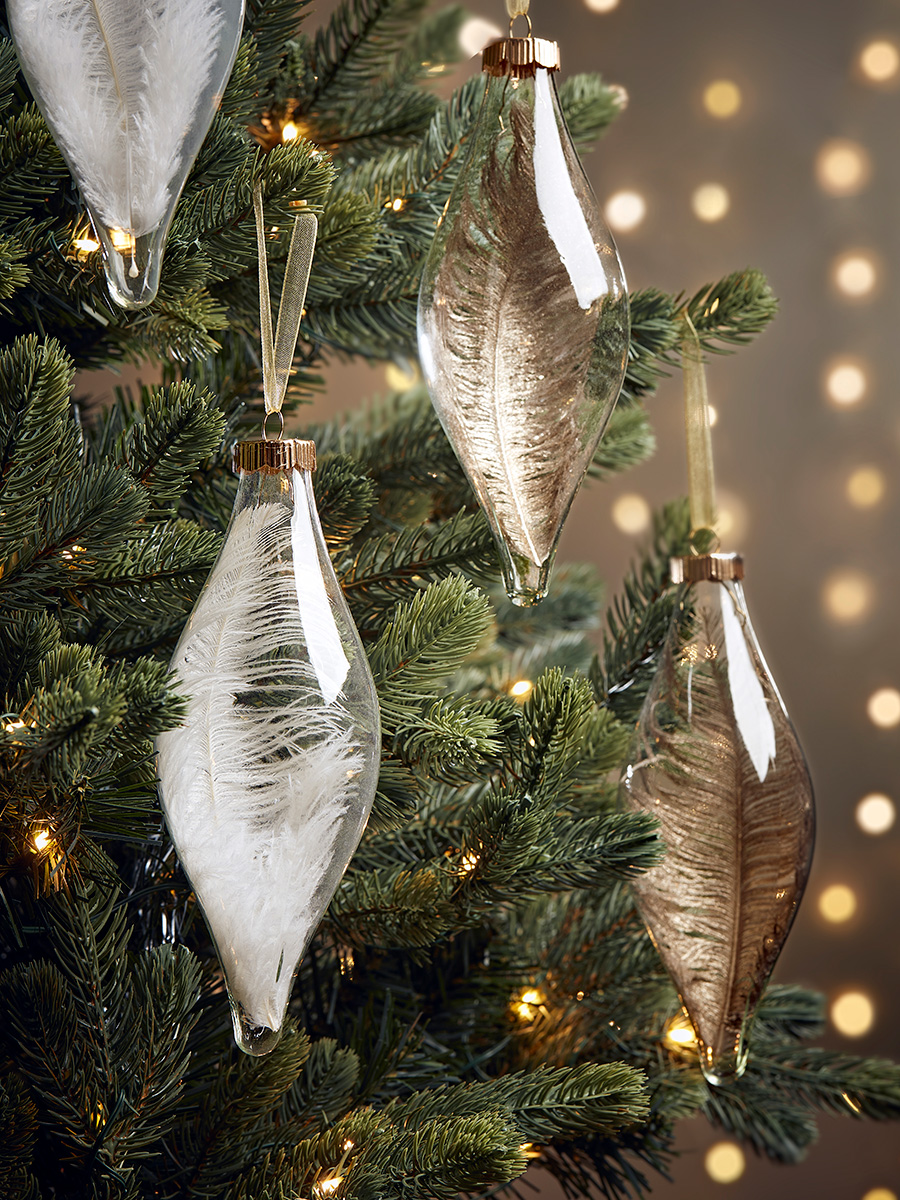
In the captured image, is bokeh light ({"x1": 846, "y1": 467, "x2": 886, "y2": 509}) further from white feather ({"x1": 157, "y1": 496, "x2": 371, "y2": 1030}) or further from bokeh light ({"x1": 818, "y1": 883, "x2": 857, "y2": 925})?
white feather ({"x1": 157, "y1": 496, "x2": 371, "y2": 1030})

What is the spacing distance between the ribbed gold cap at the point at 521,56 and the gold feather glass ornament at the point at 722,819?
27cm

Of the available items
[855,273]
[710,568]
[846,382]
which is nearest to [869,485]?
[846,382]

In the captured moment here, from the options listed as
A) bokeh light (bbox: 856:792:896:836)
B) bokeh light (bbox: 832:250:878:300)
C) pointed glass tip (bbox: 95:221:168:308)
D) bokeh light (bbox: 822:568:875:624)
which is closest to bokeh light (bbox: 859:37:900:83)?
bokeh light (bbox: 832:250:878:300)

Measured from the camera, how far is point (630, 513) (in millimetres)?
1205

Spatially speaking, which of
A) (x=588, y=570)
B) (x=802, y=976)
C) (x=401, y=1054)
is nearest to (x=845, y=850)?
(x=802, y=976)

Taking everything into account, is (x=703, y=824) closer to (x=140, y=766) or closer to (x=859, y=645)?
(x=140, y=766)

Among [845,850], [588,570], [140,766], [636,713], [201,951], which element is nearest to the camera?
[140,766]

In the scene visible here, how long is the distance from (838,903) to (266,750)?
0.99 metres

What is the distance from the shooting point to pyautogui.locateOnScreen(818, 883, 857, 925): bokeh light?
114 cm

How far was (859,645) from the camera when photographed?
1157 millimetres

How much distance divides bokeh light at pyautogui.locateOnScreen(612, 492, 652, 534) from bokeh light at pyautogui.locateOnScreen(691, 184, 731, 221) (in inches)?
13.1

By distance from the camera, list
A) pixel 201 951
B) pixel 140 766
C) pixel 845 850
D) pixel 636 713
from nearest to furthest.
A: pixel 140 766 → pixel 201 951 → pixel 636 713 → pixel 845 850

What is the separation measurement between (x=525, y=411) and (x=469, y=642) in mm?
105

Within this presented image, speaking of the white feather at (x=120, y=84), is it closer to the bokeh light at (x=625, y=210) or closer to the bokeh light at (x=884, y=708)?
the bokeh light at (x=625, y=210)
